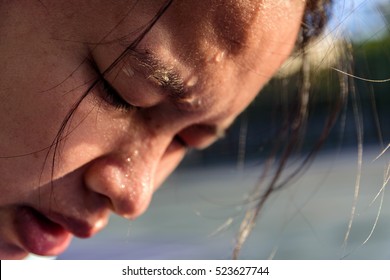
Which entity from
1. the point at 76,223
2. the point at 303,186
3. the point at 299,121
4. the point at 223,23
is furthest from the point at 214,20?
the point at 303,186

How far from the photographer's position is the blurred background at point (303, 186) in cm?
74

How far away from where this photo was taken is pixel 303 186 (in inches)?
122

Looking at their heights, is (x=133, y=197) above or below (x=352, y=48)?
below

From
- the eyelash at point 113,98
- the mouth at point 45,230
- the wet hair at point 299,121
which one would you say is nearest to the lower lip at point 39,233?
the mouth at point 45,230

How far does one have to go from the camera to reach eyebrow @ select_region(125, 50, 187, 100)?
0.49 m

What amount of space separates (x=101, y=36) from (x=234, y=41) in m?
0.12

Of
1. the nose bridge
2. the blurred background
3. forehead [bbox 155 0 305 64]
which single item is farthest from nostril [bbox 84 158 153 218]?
the blurred background

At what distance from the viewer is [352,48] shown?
2.41 ft

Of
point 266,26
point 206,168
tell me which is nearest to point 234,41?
point 266,26

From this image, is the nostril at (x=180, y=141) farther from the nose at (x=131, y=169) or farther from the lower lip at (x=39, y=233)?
the lower lip at (x=39, y=233)

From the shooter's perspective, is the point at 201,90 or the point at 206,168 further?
the point at 206,168

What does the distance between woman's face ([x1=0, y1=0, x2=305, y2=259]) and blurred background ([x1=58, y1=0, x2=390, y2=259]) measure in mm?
146

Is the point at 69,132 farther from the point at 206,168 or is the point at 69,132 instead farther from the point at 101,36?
the point at 206,168
